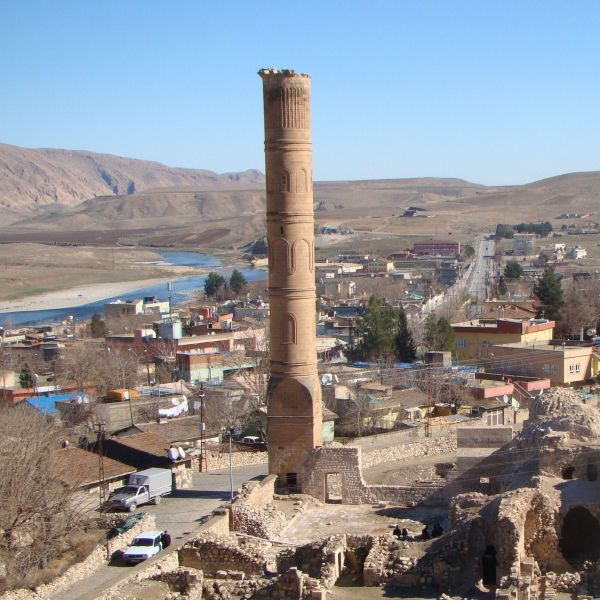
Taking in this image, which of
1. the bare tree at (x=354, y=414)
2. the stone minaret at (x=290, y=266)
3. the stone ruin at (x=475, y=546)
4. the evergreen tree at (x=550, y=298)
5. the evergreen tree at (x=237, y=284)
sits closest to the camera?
the stone ruin at (x=475, y=546)

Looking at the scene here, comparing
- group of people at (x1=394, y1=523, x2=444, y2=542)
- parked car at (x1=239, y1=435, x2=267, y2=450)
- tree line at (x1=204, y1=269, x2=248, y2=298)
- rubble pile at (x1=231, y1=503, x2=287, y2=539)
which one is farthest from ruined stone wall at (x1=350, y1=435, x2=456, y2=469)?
tree line at (x1=204, y1=269, x2=248, y2=298)

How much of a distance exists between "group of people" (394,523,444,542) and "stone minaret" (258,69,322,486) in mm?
3985

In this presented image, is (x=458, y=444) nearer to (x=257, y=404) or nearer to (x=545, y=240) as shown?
(x=257, y=404)

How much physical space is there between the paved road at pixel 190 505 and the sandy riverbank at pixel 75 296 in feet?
193

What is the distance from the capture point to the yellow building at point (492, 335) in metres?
37.9

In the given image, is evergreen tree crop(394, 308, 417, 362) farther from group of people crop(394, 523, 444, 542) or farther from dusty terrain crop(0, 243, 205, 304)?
dusty terrain crop(0, 243, 205, 304)

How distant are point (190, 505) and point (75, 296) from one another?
7091 cm

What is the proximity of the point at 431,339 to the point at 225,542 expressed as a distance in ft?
80.8

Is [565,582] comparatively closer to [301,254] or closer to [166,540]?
[166,540]

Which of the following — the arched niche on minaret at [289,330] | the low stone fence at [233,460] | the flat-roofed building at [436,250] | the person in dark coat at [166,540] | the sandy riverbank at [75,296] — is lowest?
the sandy riverbank at [75,296]

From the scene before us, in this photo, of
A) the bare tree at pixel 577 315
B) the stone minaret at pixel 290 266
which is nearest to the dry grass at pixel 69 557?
the stone minaret at pixel 290 266

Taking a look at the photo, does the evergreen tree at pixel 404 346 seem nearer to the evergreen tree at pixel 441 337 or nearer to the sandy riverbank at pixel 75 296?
the evergreen tree at pixel 441 337

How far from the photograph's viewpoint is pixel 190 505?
19016 mm

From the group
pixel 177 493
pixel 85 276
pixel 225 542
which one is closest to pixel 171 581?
pixel 225 542
